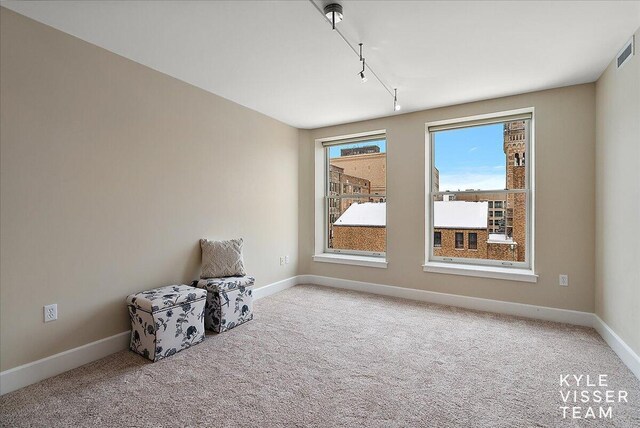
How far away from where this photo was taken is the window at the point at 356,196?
458 centimetres

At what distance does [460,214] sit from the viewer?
4035 millimetres

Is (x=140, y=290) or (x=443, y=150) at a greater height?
(x=443, y=150)

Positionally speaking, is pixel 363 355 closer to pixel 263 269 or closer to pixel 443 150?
pixel 263 269

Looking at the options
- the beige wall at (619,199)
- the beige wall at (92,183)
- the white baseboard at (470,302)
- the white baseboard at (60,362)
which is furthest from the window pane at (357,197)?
the white baseboard at (60,362)

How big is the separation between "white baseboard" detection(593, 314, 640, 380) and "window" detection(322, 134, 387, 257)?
7.91 ft

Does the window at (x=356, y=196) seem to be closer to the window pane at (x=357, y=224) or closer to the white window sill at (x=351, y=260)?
the window pane at (x=357, y=224)

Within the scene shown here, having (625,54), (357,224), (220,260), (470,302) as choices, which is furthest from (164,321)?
(625,54)

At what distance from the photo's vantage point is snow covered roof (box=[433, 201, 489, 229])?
153 inches

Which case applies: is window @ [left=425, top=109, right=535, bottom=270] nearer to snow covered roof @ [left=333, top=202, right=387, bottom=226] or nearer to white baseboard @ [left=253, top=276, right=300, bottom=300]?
snow covered roof @ [left=333, top=202, right=387, bottom=226]

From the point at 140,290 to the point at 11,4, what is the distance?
7.51ft

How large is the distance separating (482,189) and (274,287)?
3174 mm

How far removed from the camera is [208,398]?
76.7 inches

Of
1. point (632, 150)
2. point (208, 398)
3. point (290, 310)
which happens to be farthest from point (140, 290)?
point (632, 150)

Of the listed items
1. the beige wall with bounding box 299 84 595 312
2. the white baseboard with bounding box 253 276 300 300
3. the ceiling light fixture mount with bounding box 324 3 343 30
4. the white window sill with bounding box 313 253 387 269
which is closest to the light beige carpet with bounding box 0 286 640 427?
the beige wall with bounding box 299 84 595 312
